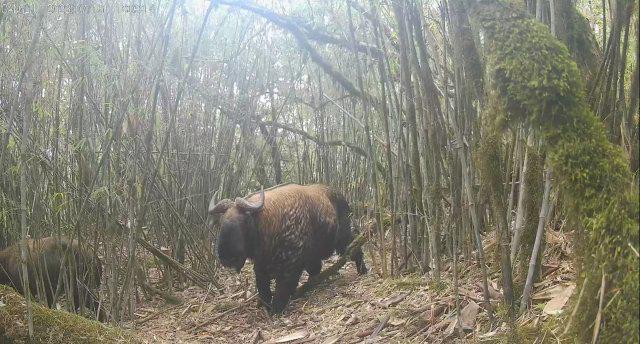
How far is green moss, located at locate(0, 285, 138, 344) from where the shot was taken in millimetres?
3477

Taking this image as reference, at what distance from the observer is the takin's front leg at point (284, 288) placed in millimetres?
5500

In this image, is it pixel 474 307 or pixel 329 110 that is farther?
pixel 329 110

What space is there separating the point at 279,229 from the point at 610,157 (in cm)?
430

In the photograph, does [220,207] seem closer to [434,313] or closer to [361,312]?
[361,312]

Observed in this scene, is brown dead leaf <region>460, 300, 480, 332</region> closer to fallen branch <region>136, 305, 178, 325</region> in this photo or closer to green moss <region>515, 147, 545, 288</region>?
green moss <region>515, 147, 545, 288</region>

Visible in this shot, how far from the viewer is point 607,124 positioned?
233 centimetres

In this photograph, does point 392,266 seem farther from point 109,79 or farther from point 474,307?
point 109,79

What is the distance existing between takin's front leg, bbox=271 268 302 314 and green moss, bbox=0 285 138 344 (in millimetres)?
1888

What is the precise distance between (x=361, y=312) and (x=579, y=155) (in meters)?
2.97

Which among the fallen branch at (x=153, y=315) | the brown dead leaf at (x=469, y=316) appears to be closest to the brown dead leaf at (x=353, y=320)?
the brown dead leaf at (x=469, y=316)

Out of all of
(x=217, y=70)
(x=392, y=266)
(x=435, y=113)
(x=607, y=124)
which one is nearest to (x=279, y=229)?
(x=392, y=266)

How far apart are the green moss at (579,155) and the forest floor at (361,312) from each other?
0.88 meters

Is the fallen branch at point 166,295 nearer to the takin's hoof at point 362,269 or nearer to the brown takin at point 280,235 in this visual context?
the brown takin at point 280,235

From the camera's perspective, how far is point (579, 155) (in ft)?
5.49
